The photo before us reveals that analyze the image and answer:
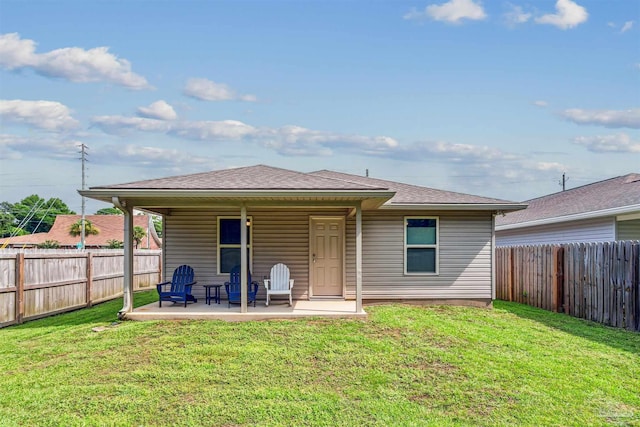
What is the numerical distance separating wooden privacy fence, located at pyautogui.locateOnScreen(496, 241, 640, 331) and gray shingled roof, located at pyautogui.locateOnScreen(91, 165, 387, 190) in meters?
4.52

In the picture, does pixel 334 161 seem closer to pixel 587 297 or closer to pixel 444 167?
pixel 444 167

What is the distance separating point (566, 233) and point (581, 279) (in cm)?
456

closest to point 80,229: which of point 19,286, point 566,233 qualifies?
point 19,286

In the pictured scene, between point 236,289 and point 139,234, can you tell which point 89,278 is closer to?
point 236,289

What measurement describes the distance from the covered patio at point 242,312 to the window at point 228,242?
1.09 metres

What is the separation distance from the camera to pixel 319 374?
5980 millimetres

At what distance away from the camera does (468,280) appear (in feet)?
35.8

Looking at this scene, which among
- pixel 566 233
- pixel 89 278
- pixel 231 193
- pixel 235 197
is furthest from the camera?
pixel 566 233

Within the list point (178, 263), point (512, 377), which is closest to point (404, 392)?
point (512, 377)

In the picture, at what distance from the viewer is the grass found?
492cm

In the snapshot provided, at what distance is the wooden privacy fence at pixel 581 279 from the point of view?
8.42m

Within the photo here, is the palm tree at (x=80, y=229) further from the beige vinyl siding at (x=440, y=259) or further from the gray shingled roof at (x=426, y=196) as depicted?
the beige vinyl siding at (x=440, y=259)

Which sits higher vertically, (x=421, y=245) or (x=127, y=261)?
(x=421, y=245)

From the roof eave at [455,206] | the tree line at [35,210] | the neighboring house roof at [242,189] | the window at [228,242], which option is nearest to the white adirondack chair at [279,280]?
the window at [228,242]
